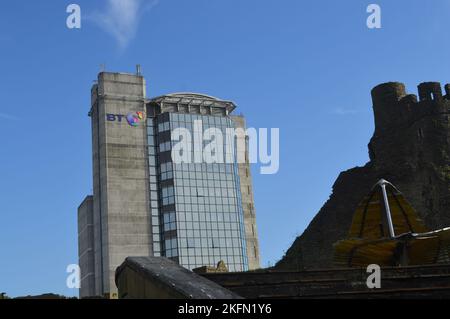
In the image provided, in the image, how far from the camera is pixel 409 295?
11992 mm

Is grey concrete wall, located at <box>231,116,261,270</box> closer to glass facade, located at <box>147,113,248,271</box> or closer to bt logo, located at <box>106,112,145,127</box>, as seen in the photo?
glass facade, located at <box>147,113,248,271</box>

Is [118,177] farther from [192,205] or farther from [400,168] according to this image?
[400,168]

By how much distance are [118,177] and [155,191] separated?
627 cm

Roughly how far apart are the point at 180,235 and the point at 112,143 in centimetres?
1773

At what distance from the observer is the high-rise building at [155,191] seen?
11000 cm

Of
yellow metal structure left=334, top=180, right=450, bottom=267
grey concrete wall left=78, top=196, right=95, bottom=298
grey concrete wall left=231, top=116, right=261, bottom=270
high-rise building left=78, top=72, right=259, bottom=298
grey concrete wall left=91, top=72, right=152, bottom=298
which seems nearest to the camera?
yellow metal structure left=334, top=180, right=450, bottom=267

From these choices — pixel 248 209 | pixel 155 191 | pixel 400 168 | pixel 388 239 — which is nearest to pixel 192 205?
pixel 155 191

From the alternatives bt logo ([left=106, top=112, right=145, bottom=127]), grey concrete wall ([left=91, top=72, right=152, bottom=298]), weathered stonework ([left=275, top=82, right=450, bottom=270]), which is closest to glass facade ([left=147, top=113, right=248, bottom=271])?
grey concrete wall ([left=91, top=72, right=152, bottom=298])

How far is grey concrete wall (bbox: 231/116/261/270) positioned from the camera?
385ft

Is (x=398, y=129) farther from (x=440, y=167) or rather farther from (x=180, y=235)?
(x=180, y=235)

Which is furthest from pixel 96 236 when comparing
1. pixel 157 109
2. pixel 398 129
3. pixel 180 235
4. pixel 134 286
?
pixel 134 286

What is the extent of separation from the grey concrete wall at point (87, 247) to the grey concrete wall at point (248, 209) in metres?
24.7

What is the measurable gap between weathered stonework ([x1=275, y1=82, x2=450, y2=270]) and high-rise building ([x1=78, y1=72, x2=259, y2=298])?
202 ft

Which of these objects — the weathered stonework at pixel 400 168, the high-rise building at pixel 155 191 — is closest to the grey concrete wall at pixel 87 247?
the high-rise building at pixel 155 191
